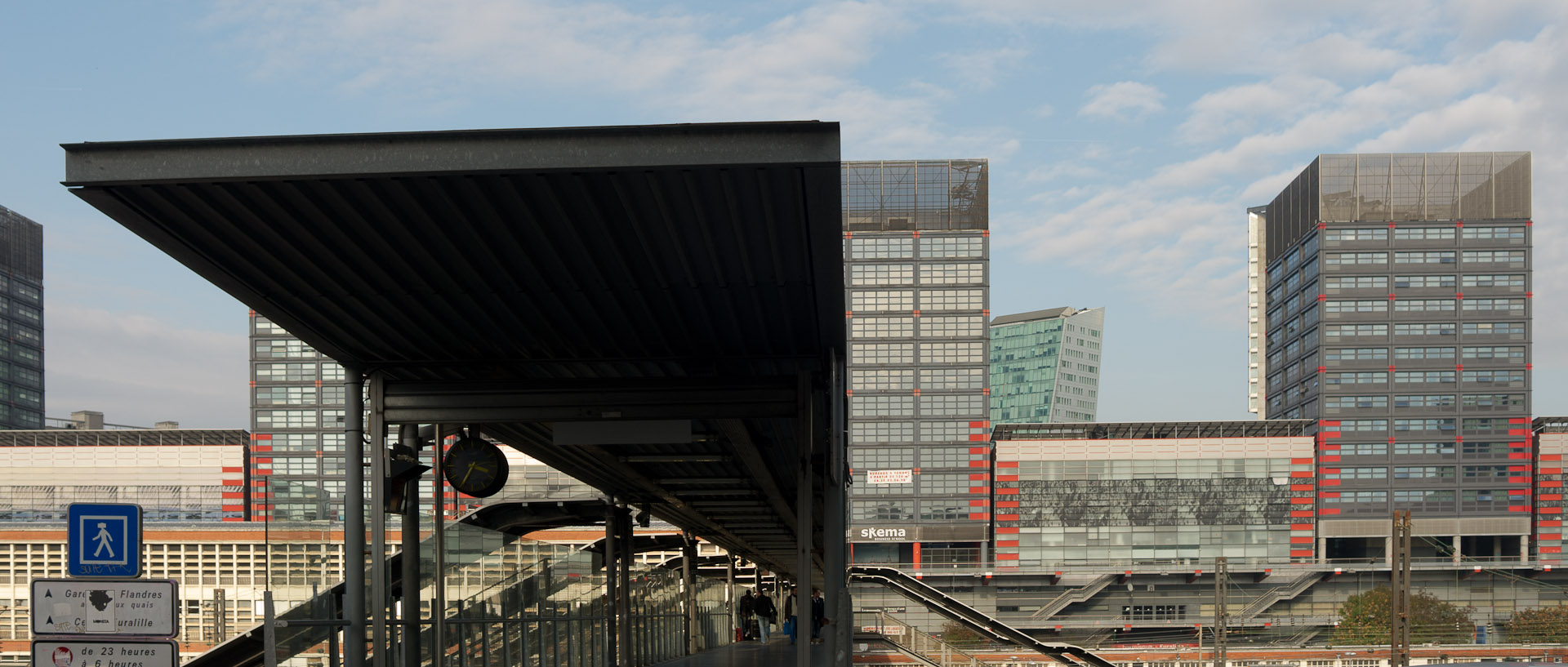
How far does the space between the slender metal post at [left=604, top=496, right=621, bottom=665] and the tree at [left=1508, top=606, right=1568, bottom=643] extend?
86.1m

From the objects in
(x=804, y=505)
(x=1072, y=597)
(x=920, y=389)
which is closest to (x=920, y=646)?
(x=804, y=505)

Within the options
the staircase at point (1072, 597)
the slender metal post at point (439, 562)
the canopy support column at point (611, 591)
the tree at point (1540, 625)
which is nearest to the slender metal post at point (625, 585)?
the canopy support column at point (611, 591)

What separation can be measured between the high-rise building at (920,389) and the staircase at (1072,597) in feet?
26.1

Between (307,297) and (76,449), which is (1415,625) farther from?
(76,449)

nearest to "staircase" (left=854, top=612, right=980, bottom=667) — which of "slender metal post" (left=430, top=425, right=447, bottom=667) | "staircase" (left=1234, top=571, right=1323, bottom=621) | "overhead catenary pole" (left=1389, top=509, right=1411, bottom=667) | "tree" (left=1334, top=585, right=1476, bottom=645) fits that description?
"overhead catenary pole" (left=1389, top=509, right=1411, bottom=667)

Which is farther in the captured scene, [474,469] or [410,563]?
[474,469]

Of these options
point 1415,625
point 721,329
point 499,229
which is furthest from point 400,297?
point 1415,625

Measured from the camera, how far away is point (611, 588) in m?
22.4

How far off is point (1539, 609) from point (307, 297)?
11051 cm

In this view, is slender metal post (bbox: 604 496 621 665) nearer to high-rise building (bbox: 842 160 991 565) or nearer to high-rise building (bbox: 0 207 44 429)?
high-rise building (bbox: 842 160 991 565)

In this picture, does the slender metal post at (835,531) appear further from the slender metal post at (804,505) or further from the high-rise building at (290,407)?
the high-rise building at (290,407)

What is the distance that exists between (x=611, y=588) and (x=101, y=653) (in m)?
15.6

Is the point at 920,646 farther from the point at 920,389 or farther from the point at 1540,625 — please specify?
the point at 920,389

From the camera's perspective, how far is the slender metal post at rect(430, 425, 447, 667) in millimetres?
12961
